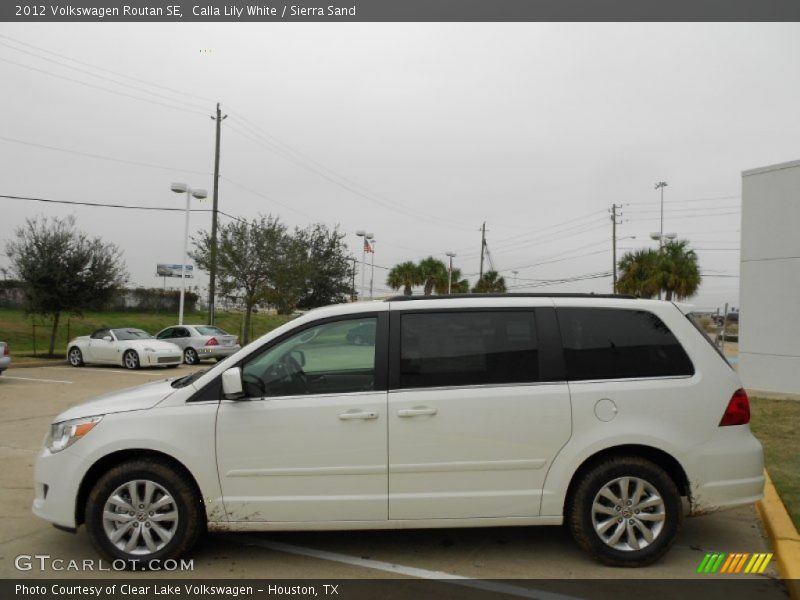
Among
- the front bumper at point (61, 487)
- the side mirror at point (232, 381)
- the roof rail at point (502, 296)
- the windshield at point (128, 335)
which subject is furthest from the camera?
the windshield at point (128, 335)

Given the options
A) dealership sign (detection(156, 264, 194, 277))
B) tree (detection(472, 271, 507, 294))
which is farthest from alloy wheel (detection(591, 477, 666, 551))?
dealership sign (detection(156, 264, 194, 277))

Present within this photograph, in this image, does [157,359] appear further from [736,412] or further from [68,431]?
[736,412]

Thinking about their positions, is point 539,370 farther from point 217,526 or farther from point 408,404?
point 217,526

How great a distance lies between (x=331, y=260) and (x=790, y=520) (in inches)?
1590

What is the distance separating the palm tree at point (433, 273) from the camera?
54900mm

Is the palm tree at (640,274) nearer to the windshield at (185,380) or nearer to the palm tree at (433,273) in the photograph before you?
the palm tree at (433,273)

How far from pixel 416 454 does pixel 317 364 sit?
3.07 feet

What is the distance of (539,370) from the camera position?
4395 millimetres

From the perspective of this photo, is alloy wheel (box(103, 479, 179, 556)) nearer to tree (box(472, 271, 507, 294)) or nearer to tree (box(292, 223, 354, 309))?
tree (box(292, 223, 354, 309))

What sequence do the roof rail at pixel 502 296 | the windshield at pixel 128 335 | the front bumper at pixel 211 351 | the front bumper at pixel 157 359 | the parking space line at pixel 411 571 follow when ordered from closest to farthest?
the parking space line at pixel 411 571 → the roof rail at pixel 502 296 → the front bumper at pixel 157 359 → the windshield at pixel 128 335 → the front bumper at pixel 211 351

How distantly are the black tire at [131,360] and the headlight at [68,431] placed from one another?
16136 mm

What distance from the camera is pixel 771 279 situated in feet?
42.3

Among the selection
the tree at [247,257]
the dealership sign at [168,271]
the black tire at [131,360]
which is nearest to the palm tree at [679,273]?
the tree at [247,257]

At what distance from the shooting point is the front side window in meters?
4.39
